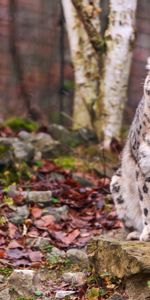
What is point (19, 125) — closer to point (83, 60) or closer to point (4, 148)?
point (83, 60)

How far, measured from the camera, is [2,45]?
16047mm

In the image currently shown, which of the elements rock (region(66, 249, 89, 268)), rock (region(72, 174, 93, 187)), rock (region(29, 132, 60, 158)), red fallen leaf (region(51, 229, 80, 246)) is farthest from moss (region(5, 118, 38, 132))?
rock (region(66, 249, 89, 268))

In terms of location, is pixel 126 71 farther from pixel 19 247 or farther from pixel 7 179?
pixel 19 247

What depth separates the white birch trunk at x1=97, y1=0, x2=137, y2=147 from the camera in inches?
347

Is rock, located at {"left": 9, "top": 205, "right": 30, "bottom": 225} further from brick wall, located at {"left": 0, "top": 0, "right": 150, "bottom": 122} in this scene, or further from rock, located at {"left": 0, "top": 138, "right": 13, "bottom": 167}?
brick wall, located at {"left": 0, "top": 0, "right": 150, "bottom": 122}

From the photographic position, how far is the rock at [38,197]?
6.97 meters

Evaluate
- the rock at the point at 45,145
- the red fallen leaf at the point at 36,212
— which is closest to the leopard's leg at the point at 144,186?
the red fallen leaf at the point at 36,212

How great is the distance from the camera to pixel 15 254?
5.75 m

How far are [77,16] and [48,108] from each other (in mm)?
5478

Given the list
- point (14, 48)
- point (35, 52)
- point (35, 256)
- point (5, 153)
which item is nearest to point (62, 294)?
point (35, 256)

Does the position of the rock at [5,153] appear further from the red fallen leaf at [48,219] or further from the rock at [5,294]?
the rock at [5,294]

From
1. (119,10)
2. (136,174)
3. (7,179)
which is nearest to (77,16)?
(119,10)

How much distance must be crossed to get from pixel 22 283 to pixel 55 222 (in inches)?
71.6

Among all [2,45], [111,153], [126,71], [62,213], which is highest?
[2,45]
